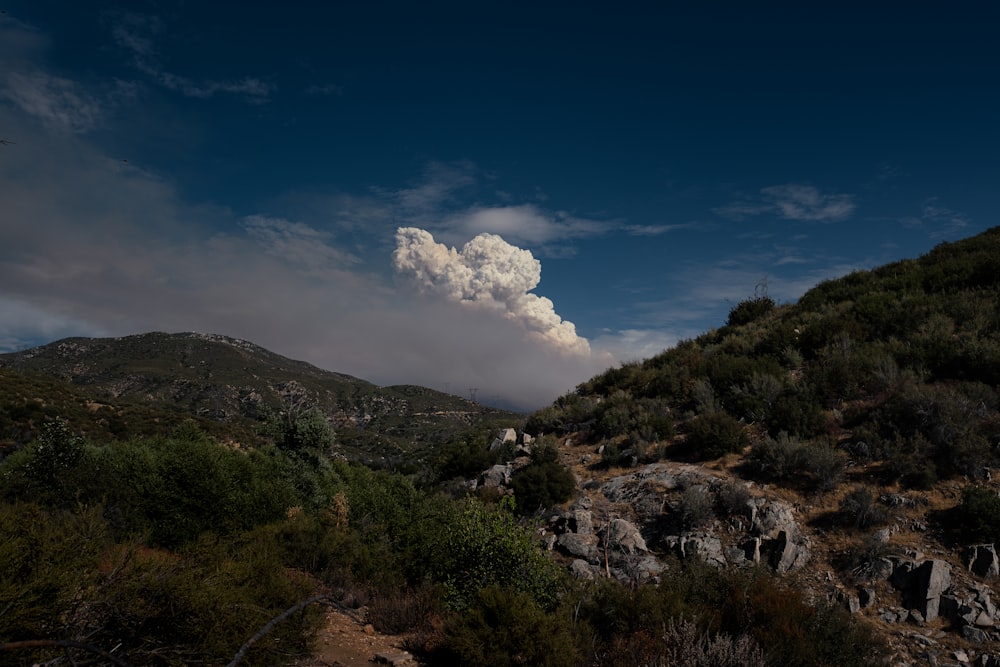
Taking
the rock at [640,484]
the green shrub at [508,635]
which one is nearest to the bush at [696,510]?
the rock at [640,484]

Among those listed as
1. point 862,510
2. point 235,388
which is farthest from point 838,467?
point 235,388

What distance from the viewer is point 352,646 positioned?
8977 mm

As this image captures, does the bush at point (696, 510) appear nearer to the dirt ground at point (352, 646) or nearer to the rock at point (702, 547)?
the rock at point (702, 547)

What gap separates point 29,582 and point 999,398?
69.6ft

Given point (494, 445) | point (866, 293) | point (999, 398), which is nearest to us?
point (999, 398)

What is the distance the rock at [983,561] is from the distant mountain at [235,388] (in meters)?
69.2

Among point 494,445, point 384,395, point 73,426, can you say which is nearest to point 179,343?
point 384,395

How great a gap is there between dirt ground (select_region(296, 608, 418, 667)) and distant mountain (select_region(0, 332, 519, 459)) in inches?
2611

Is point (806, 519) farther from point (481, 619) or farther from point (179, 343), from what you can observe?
point (179, 343)

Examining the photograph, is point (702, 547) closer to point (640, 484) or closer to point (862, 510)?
point (640, 484)

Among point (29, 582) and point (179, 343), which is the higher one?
point (179, 343)

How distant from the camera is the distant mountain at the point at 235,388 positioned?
94750 mm

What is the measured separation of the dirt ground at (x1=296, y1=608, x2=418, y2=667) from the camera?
8109 mm

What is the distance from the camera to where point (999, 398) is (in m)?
13.8
